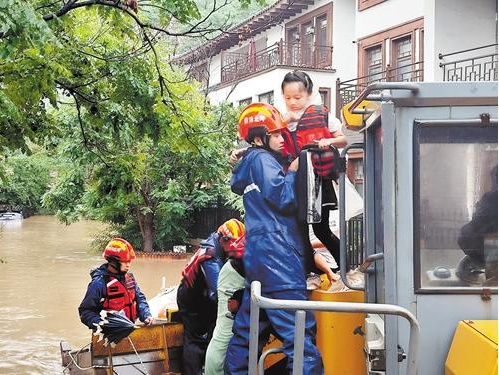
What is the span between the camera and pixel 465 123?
3029 mm

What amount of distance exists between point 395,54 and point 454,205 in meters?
16.5

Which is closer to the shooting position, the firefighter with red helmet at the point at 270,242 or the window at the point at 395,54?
the firefighter with red helmet at the point at 270,242

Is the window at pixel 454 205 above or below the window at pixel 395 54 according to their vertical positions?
below

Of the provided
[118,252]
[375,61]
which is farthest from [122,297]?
[375,61]

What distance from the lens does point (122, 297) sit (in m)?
6.43

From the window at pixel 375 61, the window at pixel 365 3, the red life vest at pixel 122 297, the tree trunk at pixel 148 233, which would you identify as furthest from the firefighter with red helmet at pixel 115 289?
the tree trunk at pixel 148 233

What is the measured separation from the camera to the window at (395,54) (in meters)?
17.5

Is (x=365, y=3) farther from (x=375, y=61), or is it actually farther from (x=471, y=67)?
(x=471, y=67)

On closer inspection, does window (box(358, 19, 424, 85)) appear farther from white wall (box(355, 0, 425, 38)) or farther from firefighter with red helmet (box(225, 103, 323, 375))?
firefighter with red helmet (box(225, 103, 323, 375))

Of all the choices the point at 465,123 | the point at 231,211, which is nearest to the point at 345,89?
the point at 231,211

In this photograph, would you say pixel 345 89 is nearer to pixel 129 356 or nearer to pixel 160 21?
pixel 160 21

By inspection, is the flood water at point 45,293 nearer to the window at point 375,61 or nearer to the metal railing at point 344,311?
the window at point 375,61

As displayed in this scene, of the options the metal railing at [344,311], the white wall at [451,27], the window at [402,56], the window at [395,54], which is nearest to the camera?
the metal railing at [344,311]

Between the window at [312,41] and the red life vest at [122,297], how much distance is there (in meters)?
17.9
